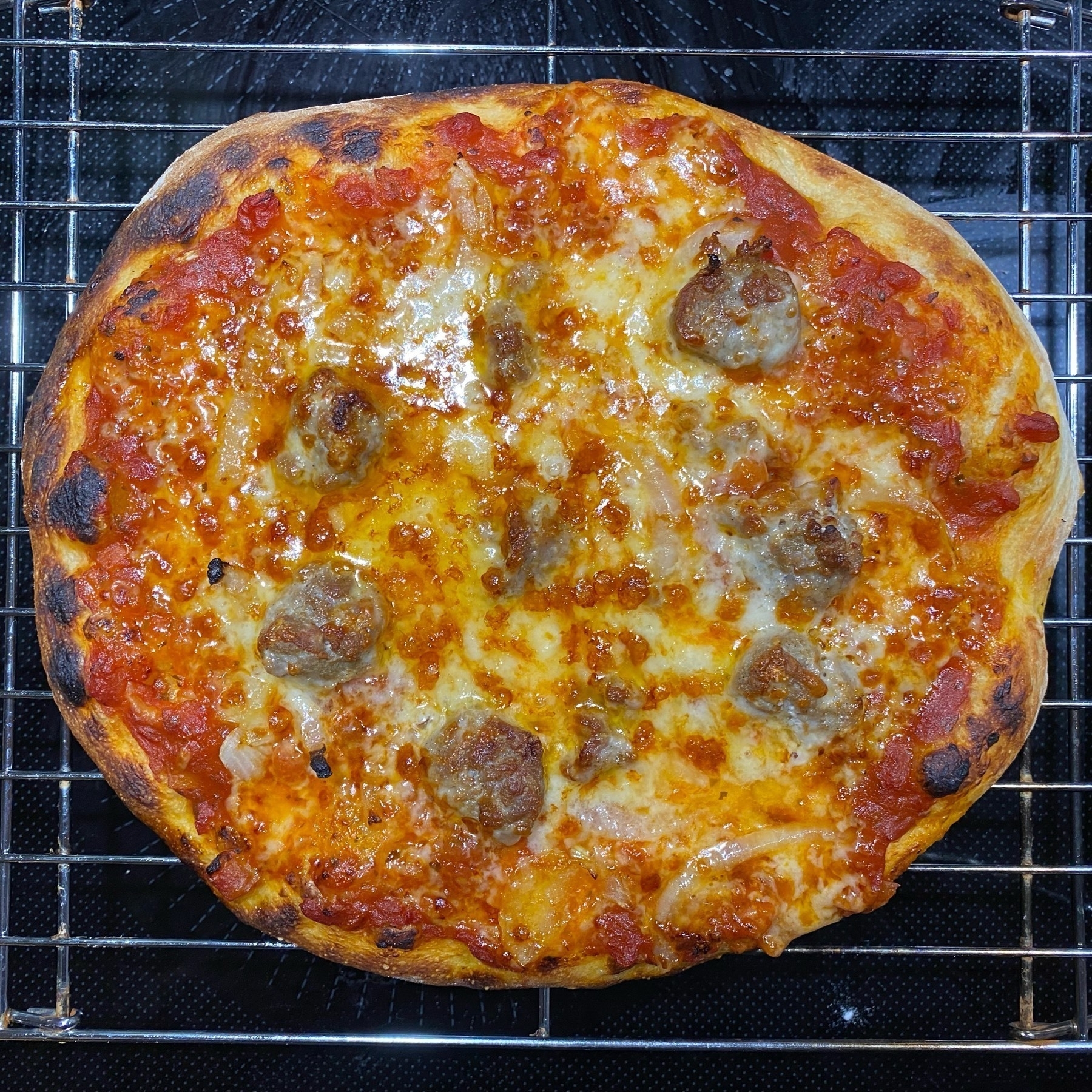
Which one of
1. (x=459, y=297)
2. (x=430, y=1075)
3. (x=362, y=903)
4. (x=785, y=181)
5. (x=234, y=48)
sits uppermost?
(x=234, y=48)

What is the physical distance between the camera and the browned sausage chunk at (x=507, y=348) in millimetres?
2631

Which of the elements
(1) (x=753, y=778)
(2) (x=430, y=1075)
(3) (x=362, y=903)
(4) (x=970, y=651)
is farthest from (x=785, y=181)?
(2) (x=430, y=1075)

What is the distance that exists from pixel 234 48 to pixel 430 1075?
3.80 m

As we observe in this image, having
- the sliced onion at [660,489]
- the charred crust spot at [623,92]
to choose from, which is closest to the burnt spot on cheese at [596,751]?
the sliced onion at [660,489]

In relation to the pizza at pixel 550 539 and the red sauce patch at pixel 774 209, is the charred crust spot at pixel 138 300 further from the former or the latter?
the red sauce patch at pixel 774 209

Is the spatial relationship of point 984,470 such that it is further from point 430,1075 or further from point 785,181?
point 430,1075

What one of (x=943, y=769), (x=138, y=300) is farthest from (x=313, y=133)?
(x=943, y=769)

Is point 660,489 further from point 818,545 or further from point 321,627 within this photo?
point 321,627

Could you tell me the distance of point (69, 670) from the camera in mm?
2756

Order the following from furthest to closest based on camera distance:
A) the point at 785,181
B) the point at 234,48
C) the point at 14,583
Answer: the point at 14,583 < the point at 234,48 < the point at 785,181

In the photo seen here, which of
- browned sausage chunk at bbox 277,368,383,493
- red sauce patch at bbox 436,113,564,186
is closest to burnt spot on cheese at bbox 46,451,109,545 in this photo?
browned sausage chunk at bbox 277,368,383,493

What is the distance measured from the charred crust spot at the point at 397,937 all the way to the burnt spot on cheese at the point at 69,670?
110 cm

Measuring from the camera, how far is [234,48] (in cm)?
317

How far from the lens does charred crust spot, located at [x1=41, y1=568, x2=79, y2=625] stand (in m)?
2.72
